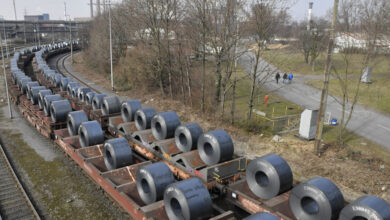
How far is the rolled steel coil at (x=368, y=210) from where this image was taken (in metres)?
7.71

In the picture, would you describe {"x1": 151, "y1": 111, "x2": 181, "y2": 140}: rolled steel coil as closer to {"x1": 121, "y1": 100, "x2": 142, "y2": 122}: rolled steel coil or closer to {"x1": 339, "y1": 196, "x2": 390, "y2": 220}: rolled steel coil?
{"x1": 121, "y1": 100, "x2": 142, "y2": 122}: rolled steel coil

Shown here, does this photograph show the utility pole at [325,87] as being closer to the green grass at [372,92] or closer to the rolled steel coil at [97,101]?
the green grass at [372,92]

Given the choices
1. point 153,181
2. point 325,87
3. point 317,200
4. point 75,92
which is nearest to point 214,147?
point 153,181

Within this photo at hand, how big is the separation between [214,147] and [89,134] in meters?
6.74

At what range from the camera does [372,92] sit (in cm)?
3172

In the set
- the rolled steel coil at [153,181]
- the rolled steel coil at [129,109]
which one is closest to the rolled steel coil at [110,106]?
the rolled steel coil at [129,109]

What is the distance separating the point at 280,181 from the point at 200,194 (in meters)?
3.08

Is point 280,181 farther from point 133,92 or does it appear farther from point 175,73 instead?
point 133,92

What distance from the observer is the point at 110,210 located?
452 inches

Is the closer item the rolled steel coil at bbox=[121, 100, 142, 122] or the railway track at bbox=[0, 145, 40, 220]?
the railway track at bbox=[0, 145, 40, 220]

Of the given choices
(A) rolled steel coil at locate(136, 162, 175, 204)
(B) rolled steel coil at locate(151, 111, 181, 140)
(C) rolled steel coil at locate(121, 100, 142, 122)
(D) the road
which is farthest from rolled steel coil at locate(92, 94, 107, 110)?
(A) rolled steel coil at locate(136, 162, 175, 204)

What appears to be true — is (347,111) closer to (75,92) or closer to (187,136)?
(187,136)

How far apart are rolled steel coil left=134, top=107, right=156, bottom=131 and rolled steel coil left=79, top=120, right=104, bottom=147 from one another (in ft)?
7.95

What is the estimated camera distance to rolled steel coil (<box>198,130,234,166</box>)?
12.6 m
